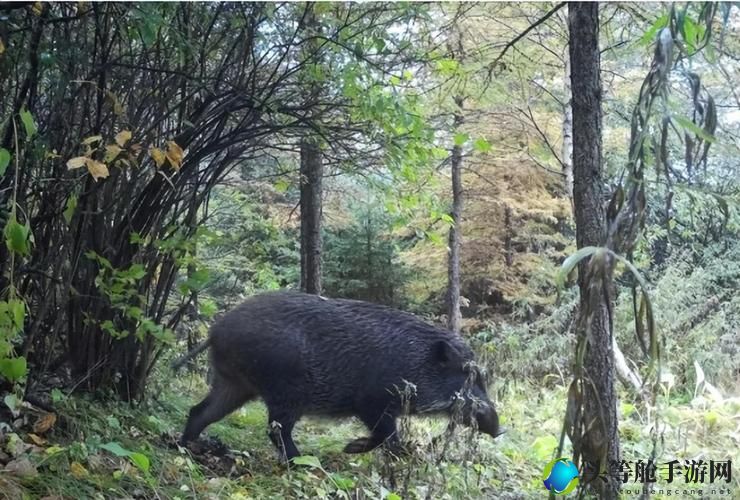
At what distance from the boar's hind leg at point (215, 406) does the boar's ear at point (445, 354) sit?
53.9 inches

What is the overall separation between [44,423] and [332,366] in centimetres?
201

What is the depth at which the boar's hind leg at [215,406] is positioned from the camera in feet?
16.6

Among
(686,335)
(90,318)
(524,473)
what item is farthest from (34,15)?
(686,335)

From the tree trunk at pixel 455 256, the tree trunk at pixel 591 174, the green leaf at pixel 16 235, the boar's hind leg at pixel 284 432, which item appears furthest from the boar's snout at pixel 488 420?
the tree trunk at pixel 455 256

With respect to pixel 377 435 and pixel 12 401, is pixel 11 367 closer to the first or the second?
pixel 12 401

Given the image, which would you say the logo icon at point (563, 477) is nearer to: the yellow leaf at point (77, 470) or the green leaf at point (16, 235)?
the yellow leaf at point (77, 470)

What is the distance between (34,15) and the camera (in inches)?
147

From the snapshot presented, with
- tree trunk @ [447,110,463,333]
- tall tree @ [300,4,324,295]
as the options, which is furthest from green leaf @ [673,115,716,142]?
tree trunk @ [447,110,463,333]

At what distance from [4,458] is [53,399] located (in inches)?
34.5

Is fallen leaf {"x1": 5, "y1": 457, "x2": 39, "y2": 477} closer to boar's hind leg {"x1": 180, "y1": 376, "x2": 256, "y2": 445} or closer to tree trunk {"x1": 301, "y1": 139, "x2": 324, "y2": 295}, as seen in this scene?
boar's hind leg {"x1": 180, "y1": 376, "x2": 256, "y2": 445}

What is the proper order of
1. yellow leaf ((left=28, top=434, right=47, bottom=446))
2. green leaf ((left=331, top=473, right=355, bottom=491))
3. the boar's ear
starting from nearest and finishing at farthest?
yellow leaf ((left=28, top=434, right=47, bottom=446)), green leaf ((left=331, top=473, right=355, bottom=491)), the boar's ear

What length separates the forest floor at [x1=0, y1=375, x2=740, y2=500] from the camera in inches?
135

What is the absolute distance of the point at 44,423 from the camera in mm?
3820

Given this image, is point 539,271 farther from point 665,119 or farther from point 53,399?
point 665,119
